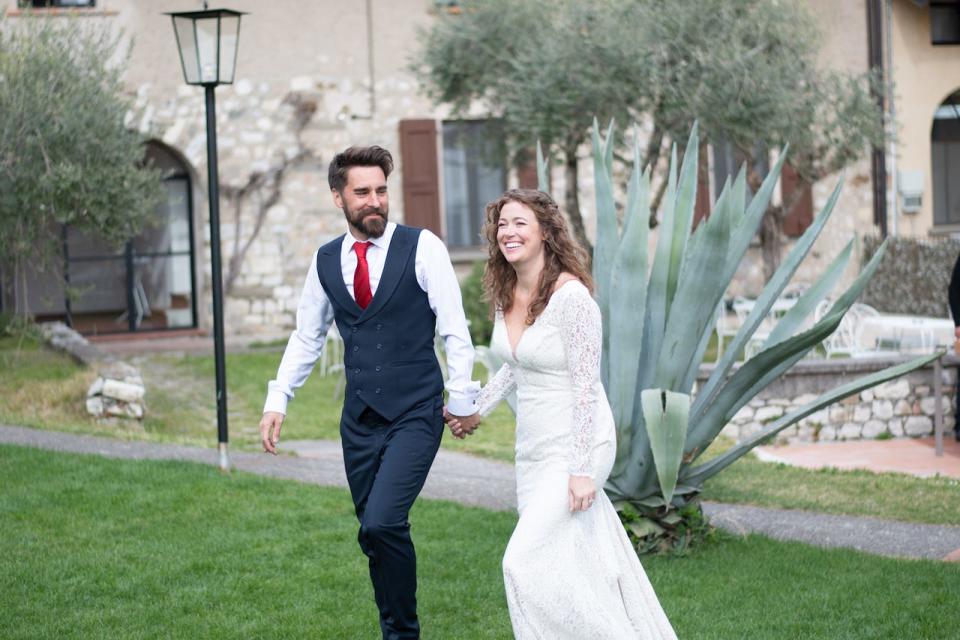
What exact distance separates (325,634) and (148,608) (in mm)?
807

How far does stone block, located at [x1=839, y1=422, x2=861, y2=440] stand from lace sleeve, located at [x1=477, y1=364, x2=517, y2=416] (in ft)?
22.7

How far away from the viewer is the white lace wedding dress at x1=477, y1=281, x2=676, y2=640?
3.93 metres

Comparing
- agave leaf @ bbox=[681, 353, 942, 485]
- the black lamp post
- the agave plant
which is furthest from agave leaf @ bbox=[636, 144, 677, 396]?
the black lamp post

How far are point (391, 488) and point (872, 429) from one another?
7.43 m

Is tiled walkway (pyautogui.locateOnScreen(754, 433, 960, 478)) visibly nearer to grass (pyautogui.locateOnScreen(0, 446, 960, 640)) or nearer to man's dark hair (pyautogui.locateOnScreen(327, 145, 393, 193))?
grass (pyautogui.locateOnScreen(0, 446, 960, 640))

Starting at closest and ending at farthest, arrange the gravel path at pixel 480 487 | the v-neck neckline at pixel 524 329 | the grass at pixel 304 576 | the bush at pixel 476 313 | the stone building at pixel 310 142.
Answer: the v-neck neckline at pixel 524 329 → the grass at pixel 304 576 → the gravel path at pixel 480 487 → the bush at pixel 476 313 → the stone building at pixel 310 142

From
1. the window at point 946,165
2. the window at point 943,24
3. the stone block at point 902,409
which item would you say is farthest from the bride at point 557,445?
the window at point 946,165

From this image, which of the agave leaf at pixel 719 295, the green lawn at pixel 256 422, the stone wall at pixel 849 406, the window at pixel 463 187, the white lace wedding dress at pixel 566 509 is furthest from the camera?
the window at pixel 463 187

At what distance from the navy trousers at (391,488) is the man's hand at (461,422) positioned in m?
0.04

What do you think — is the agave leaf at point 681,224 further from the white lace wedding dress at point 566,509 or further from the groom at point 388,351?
the white lace wedding dress at point 566,509

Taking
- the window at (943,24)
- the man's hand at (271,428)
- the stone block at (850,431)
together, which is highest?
the window at (943,24)

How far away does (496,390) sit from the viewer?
14.6 feet

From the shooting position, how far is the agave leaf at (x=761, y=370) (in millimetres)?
5645

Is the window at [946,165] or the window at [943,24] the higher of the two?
the window at [943,24]
